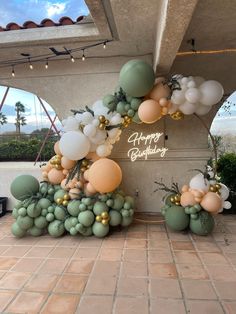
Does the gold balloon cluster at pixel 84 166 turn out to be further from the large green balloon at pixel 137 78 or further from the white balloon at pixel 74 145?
the large green balloon at pixel 137 78

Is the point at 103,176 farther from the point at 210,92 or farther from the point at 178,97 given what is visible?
the point at 210,92

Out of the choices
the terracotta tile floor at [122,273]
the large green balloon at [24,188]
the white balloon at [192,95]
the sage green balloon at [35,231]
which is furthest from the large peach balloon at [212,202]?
the large green balloon at [24,188]

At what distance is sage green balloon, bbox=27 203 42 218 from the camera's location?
12.3 feet

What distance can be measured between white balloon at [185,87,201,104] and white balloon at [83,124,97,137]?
1.23 m

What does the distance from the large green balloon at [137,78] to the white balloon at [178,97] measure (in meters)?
0.31

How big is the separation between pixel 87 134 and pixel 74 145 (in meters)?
0.22

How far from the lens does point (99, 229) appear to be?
3.69 metres

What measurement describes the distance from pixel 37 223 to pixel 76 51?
2494mm

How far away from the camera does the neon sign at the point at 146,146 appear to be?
15.2ft

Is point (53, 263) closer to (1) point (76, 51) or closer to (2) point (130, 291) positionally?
(2) point (130, 291)

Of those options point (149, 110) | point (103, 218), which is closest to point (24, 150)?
point (103, 218)

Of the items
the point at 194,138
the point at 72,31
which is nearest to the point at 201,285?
the point at 194,138

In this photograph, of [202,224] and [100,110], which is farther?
[100,110]

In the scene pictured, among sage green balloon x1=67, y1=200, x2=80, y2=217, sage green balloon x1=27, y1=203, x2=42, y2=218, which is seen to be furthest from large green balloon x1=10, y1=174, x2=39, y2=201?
sage green balloon x1=67, y1=200, x2=80, y2=217
